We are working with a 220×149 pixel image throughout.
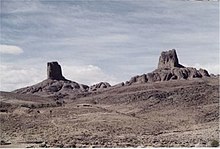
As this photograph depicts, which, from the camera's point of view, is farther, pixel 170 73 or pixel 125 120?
pixel 170 73

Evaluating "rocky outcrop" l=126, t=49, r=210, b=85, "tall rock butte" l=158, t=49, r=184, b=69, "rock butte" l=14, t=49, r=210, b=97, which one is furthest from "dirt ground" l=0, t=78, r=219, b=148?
"rocky outcrop" l=126, t=49, r=210, b=85

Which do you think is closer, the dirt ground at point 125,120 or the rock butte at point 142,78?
the dirt ground at point 125,120

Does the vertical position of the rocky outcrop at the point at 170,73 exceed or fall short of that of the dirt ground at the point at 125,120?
it exceeds it

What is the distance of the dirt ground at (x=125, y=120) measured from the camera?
7.48 meters

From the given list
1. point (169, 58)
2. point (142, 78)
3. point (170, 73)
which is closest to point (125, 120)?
point (169, 58)

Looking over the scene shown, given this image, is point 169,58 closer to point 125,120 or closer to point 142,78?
point 142,78

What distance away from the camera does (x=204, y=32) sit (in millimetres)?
7176

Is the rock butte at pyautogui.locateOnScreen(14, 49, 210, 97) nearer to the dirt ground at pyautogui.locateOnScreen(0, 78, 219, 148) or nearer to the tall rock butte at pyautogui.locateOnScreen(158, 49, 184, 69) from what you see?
the tall rock butte at pyautogui.locateOnScreen(158, 49, 184, 69)

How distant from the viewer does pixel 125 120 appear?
1262cm

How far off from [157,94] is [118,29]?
13884 millimetres

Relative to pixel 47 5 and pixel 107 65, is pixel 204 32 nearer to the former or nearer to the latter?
pixel 107 65

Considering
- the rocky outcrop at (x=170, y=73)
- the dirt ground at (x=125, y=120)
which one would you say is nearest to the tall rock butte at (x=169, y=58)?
the rocky outcrop at (x=170, y=73)

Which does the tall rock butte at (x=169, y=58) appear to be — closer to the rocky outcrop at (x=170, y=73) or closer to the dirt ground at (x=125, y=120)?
the rocky outcrop at (x=170, y=73)

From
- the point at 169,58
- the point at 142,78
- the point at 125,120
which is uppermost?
the point at 169,58
